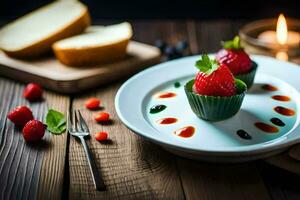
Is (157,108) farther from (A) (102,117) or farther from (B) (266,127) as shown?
(B) (266,127)

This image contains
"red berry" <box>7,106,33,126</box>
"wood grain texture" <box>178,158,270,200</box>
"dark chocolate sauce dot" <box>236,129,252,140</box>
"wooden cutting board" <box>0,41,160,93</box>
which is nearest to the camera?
"wood grain texture" <box>178,158,270,200</box>

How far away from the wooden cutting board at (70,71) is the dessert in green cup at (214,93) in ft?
1.79

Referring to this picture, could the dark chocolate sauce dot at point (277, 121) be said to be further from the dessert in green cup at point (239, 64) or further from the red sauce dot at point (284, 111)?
the dessert in green cup at point (239, 64)

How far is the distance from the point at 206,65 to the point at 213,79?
0.17 ft

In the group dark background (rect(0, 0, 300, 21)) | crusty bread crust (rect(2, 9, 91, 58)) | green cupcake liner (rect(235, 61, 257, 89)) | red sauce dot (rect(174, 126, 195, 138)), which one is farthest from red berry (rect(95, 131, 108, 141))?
dark background (rect(0, 0, 300, 21))

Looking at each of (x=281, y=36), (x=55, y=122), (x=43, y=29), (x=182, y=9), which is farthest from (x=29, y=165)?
(x=182, y=9)

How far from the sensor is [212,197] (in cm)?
135

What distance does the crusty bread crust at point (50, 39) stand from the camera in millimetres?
2176

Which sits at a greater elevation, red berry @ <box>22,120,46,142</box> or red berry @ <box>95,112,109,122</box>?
red berry @ <box>22,120,46,142</box>

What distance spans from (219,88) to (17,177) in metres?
0.59

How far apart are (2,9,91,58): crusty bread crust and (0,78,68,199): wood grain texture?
1.29ft

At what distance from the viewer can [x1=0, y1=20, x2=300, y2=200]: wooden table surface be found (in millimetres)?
1373

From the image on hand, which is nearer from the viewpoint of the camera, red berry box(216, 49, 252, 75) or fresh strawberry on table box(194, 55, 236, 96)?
fresh strawberry on table box(194, 55, 236, 96)

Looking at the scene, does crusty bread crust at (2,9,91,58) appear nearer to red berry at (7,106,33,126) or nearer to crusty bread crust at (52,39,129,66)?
crusty bread crust at (52,39,129,66)
